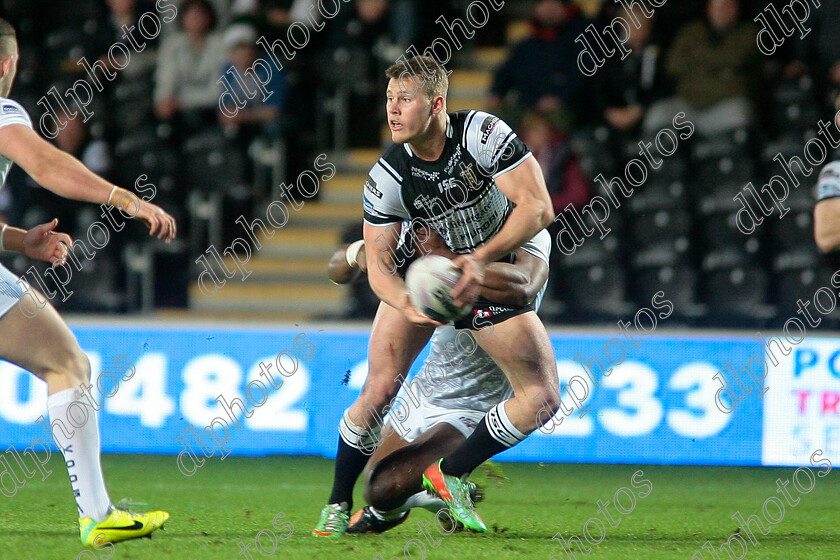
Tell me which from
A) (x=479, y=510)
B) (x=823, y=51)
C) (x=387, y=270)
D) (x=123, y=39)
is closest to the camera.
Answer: (x=387, y=270)

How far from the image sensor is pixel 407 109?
4.55 m

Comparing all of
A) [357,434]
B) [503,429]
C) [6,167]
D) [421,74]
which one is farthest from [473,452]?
[6,167]

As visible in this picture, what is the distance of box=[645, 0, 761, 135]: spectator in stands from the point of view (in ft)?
30.0

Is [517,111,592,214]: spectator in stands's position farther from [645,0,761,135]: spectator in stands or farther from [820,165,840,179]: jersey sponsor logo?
[820,165,840,179]: jersey sponsor logo

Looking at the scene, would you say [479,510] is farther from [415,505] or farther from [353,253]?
[353,253]

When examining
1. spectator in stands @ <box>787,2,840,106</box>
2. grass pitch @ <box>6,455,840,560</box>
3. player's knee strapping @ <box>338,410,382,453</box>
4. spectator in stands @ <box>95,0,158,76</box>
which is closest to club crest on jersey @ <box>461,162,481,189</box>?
A: player's knee strapping @ <box>338,410,382,453</box>

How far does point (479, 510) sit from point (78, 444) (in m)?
2.30

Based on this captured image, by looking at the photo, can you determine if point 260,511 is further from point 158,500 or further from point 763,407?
point 763,407

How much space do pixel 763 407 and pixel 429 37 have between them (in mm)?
5543

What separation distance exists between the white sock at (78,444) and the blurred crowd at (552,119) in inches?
198

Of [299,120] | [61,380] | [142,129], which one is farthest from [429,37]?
[61,380]

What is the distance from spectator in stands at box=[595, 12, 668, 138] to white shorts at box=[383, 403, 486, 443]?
4770 millimetres

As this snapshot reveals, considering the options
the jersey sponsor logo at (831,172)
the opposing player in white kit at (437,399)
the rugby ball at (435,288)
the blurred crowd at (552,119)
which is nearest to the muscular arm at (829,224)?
the jersey sponsor logo at (831,172)

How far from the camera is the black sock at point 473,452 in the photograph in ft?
15.7
